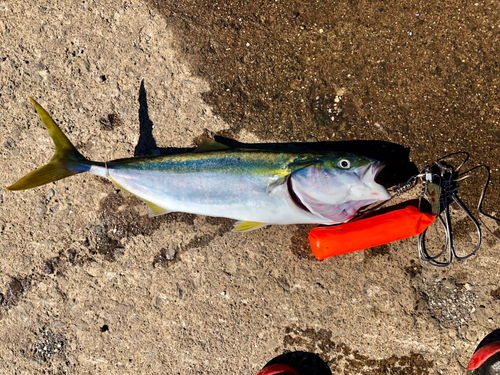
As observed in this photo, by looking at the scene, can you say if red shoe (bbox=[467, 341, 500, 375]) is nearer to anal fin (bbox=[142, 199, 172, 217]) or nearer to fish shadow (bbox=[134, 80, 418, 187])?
fish shadow (bbox=[134, 80, 418, 187])

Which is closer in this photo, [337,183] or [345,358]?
[337,183]

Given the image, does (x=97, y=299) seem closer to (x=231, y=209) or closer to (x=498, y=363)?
(x=231, y=209)

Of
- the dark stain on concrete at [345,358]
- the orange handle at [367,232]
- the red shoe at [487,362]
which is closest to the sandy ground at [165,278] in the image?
the dark stain on concrete at [345,358]

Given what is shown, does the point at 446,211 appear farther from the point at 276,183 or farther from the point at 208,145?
the point at 208,145

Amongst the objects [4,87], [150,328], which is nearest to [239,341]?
[150,328]

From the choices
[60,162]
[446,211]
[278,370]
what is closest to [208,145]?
[60,162]

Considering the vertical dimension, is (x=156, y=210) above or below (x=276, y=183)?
below

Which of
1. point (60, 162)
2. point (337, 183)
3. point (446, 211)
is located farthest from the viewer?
point (446, 211)
